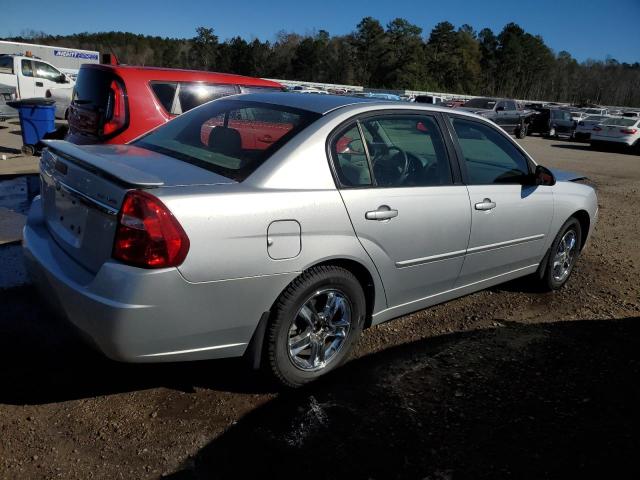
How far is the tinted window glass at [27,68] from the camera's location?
634 inches

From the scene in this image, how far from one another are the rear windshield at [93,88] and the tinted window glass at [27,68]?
483 inches

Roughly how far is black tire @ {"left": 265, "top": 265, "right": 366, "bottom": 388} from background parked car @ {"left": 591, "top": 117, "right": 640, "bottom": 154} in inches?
904

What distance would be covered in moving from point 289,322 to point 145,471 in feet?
3.18

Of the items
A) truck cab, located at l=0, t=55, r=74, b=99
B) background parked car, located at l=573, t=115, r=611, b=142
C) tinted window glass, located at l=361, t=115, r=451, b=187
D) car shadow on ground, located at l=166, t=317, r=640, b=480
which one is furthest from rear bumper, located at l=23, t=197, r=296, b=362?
background parked car, located at l=573, t=115, r=611, b=142

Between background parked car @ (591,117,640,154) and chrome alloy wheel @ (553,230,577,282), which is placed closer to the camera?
chrome alloy wheel @ (553,230,577,282)

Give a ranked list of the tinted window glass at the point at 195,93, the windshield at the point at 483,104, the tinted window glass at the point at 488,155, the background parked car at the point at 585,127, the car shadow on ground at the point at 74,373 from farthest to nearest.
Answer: the windshield at the point at 483,104 → the background parked car at the point at 585,127 → the tinted window glass at the point at 195,93 → the tinted window glass at the point at 488,155 → the car shadow on ground at the point at 74,373

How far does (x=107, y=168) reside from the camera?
2621 mm

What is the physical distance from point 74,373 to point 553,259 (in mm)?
3886

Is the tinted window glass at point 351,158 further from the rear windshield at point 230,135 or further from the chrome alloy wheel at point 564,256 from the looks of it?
the chrome alloy wheel at point 564,256

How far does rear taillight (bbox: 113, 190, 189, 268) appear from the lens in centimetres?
237

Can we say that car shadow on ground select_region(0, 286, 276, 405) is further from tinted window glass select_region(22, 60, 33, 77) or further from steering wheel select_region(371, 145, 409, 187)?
tinted window glass select_region(22, 60, 33, 77)

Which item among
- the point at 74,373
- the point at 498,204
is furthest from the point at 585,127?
the point at 74,373

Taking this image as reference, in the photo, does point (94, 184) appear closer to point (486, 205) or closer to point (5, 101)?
point (486, 205)

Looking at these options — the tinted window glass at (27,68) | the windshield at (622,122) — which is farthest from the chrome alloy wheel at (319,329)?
the windshield at (622,122)
